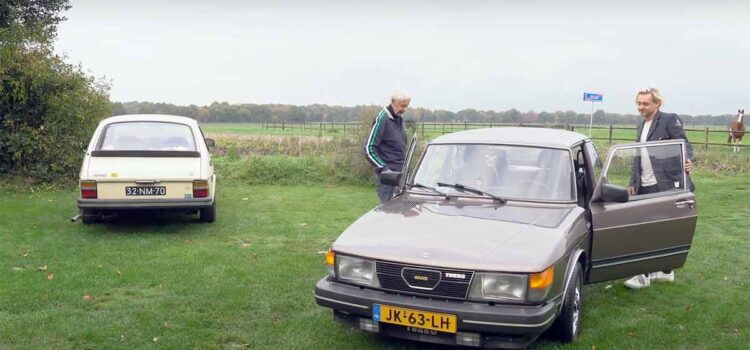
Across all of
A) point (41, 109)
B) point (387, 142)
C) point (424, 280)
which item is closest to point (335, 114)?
point (41, 109)

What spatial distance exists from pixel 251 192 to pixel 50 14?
43.6 feet

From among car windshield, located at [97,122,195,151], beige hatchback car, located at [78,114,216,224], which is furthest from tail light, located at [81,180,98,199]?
car windshield, located at [97,122,195,151]

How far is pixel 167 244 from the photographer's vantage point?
8.15 m

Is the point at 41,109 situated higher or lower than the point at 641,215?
higher

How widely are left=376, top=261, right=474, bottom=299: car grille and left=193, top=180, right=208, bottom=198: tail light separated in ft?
16.5

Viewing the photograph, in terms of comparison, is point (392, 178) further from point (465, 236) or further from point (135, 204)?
point (135, 204)

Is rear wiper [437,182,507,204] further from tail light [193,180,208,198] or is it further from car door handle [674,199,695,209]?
tail light [193,180,208,198]

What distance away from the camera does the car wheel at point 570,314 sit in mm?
4574

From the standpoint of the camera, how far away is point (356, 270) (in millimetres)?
4406

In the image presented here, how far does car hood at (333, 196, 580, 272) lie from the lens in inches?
160

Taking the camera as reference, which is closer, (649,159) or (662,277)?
(649,159)

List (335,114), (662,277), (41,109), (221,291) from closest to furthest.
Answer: (221,291), (662,277), (41,109), (335,114)

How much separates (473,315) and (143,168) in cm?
602

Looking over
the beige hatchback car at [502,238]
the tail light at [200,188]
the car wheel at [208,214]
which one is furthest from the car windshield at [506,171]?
the car wheel at [208,214]
